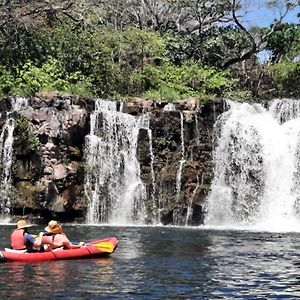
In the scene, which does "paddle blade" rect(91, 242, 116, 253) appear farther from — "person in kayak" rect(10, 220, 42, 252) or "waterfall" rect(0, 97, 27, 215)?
"waterfall" rect(0, 97, 27, 215)

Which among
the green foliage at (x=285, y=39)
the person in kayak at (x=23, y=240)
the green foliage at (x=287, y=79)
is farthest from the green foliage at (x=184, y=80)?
the person in kayak at (x=23, y=240)

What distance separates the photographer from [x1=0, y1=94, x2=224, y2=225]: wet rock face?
28031 mm

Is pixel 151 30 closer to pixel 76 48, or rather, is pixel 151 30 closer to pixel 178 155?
pixel 76 48

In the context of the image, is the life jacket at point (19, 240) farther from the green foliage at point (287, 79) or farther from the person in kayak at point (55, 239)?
the green foliage at point (287, 79)

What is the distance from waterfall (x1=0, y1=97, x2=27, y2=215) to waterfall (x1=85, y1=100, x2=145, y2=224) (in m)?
3.28

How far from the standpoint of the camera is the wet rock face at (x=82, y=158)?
2803cm

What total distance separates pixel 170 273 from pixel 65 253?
3.20 metres

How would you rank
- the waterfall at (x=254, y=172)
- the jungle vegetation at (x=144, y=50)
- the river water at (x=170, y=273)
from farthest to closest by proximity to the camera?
1. the jungle vegetation at (x=144, y=50)
2. the waterfall at (x=254, y=172)
3. the river water at (x=170, y=273)

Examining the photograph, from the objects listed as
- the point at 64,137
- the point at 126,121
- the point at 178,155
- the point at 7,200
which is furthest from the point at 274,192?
the point at 7,200

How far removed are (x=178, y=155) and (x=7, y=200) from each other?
7.77 meters

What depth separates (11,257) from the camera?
1530 centimetres

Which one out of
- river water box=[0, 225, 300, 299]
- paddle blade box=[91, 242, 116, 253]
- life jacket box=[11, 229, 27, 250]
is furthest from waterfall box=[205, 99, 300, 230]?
life jacket box=[11, 229, 27, 250]

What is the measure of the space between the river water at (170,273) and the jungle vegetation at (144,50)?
54.8ft

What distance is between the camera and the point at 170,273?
13.7m
